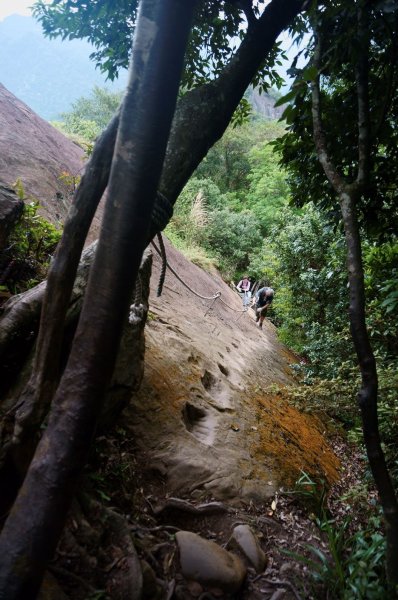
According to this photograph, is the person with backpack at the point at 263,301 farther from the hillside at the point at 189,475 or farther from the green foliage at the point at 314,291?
the hillside at the point at 189,475

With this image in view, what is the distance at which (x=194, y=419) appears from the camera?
398 cm

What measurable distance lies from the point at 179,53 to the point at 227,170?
2491 centimetres

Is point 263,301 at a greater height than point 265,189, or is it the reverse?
point 265,189

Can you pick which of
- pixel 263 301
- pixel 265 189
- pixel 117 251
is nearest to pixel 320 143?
pixel 117 251

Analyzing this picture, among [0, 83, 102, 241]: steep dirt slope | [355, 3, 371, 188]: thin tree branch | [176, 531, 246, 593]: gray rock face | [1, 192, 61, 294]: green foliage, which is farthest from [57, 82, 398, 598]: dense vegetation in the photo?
[0, 83, 102, 241]: steep dirt slope

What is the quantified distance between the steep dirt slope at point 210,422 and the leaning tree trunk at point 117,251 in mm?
2199

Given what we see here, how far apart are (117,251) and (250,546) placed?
8.68 feet

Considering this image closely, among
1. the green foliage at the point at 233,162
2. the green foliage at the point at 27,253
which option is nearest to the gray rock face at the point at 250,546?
the green foliage at the point at 27,253

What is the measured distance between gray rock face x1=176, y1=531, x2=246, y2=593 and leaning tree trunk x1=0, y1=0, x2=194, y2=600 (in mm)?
1702

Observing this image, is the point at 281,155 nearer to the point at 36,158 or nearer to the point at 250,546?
the point at 250,546

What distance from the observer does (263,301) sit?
38.2ft

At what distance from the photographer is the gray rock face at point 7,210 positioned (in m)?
2.68

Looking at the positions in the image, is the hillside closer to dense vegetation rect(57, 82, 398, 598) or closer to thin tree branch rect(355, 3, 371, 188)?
dense vegetation rect(57, 82, 398, 598)

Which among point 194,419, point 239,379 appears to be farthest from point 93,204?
point 239,379
